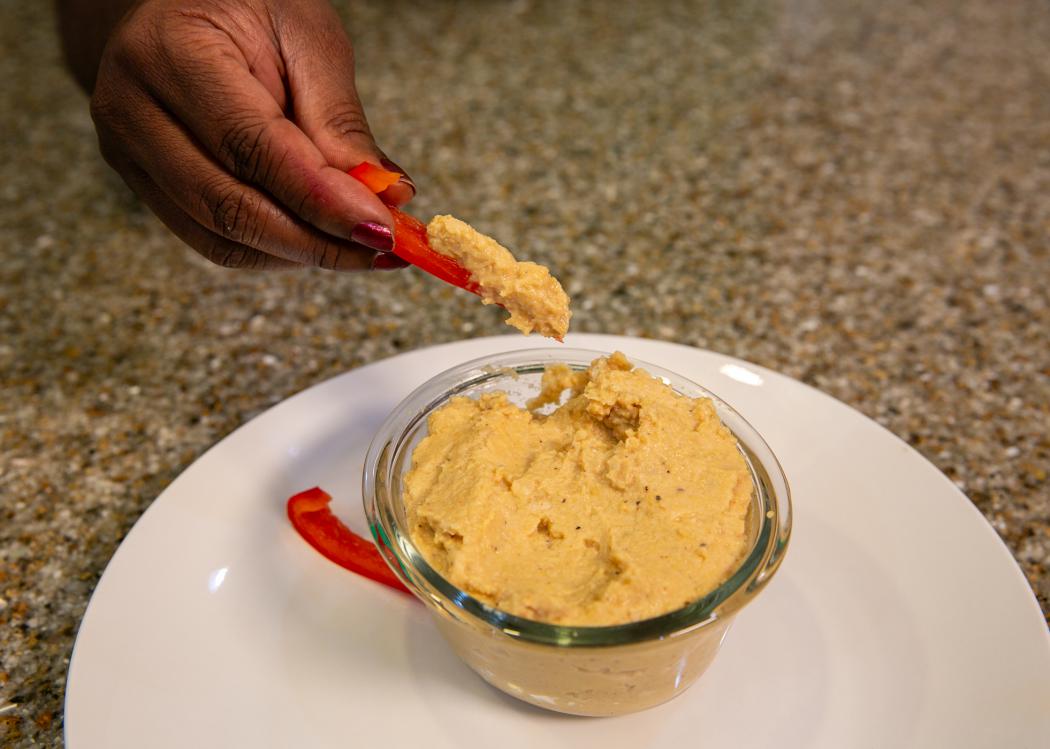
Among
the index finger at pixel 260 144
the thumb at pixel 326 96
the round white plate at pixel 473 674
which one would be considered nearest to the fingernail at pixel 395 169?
the thumb at pixel 326 96

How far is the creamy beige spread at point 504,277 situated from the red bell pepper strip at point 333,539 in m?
0.55

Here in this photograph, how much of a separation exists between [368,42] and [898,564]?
332 cm

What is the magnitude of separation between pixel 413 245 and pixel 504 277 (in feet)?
0.55

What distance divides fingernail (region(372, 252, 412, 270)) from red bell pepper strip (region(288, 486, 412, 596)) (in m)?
0.51

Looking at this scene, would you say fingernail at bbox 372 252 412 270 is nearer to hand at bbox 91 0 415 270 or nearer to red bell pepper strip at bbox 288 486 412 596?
hand at bbox 91 0 415 270

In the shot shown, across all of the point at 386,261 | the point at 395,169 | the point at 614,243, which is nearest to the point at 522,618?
the point at 386,261

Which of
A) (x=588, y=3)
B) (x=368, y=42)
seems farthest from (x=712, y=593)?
(x=588, y=3)

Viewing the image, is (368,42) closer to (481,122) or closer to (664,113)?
(481,122)

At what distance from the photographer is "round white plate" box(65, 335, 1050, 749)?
4.87 ft

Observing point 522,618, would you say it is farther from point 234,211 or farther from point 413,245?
point 234,211

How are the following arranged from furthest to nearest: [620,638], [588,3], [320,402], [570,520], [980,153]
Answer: [588,3] < [980,153] < [320,402] < [570,520] < [620,638]

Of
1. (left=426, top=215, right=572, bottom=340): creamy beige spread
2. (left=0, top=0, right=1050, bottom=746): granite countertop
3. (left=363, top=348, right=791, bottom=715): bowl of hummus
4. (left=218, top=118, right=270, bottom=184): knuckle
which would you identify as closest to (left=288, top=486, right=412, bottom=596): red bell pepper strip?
(left=363, top=348, right=791, bottom=715): bowl of hummus

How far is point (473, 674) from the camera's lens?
5.32 feet

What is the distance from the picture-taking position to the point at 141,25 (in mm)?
1631
